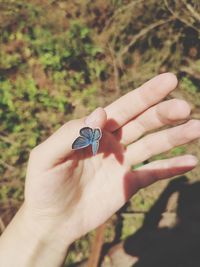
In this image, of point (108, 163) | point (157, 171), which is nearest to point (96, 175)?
point (108, 163)

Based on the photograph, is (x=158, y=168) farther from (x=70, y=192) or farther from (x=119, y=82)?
(x=119, y=82)

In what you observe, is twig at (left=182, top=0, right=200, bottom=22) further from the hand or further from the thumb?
the thumb

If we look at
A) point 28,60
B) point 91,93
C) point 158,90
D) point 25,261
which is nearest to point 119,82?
point 91,93

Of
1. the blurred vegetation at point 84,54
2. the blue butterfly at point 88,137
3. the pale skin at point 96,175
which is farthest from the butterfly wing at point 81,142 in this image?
the blurred vegetation at point 84,54

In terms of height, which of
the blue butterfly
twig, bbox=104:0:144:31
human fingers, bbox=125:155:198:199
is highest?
twig, bbox=104:0:144:31

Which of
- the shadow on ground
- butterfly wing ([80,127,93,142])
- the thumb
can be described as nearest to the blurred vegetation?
the shadow on ground

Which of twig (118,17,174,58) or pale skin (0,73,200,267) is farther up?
twig (118,17,174,58)

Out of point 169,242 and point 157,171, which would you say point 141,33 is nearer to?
point 169,242
